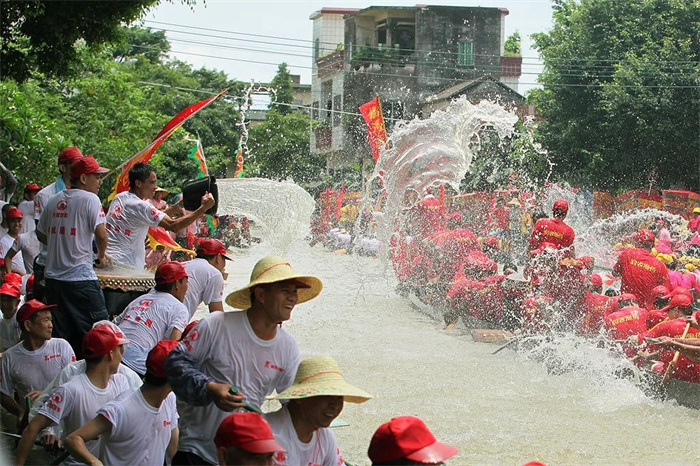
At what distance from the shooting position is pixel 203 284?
7.24m

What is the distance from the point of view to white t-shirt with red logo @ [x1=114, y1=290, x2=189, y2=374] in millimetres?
5961

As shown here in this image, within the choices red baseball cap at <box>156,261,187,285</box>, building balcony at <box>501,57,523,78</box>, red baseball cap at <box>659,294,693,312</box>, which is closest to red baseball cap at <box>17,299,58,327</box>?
red baseball cap at <box>156,261,187,285</box>

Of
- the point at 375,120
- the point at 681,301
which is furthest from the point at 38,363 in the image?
the point at 375,120

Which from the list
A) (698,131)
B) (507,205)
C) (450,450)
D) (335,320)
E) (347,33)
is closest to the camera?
(450,450)

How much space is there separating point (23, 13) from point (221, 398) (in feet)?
21.3

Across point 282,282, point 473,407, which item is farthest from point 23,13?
point 282,282

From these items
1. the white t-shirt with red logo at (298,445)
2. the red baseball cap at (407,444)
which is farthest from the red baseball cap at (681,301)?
the red baseball cap at (407,444)

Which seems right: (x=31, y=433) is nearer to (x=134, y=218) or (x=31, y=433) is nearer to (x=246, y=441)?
(x=246, y=441)

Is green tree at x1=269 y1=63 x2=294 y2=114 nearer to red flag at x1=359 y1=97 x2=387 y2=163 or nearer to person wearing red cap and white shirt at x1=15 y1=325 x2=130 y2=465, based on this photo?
red flag at x1=359 y1=97 x2=387 y2=163

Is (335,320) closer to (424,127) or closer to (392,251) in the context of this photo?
(392,251)

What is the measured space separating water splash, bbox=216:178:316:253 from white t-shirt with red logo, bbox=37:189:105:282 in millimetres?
11092

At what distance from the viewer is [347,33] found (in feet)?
173

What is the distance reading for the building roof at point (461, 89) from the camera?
43.8 meters

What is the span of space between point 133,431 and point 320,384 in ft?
3.77
